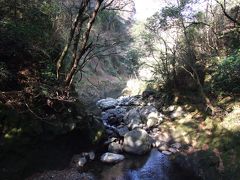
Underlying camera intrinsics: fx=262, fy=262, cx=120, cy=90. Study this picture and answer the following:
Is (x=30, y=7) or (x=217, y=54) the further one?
(x=217, y=54)

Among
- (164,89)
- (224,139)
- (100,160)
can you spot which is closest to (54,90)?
(100,160)

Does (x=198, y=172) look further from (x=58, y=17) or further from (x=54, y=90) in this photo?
(x=58, y=17)

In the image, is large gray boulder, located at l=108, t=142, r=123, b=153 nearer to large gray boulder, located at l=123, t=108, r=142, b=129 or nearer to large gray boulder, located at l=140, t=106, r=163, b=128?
large gray boulder, located at l=123, t=108, r=142, b=129

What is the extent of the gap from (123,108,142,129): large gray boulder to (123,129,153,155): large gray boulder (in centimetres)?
362

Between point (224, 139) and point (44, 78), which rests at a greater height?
point (44, 78)

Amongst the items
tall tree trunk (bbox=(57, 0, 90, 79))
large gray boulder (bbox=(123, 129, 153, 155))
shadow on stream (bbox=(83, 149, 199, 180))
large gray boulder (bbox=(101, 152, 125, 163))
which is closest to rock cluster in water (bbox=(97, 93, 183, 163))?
large gray boulder (bbox=(123, 129, 153, 155))

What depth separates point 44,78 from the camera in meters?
11.0

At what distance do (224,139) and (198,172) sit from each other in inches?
82.9

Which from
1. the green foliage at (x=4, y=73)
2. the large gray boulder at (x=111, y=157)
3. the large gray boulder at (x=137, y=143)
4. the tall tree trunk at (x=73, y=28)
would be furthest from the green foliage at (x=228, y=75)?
the green foliage at (x=4, y=73)

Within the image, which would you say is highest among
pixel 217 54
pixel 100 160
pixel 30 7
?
pixel 30 7

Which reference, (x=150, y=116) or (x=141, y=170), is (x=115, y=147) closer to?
(x=141, y=170)

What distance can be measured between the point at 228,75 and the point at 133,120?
702cm

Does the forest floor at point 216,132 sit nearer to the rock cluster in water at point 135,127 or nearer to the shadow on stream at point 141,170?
the rock cluster in water at point 135,127

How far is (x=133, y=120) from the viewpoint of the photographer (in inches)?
718
